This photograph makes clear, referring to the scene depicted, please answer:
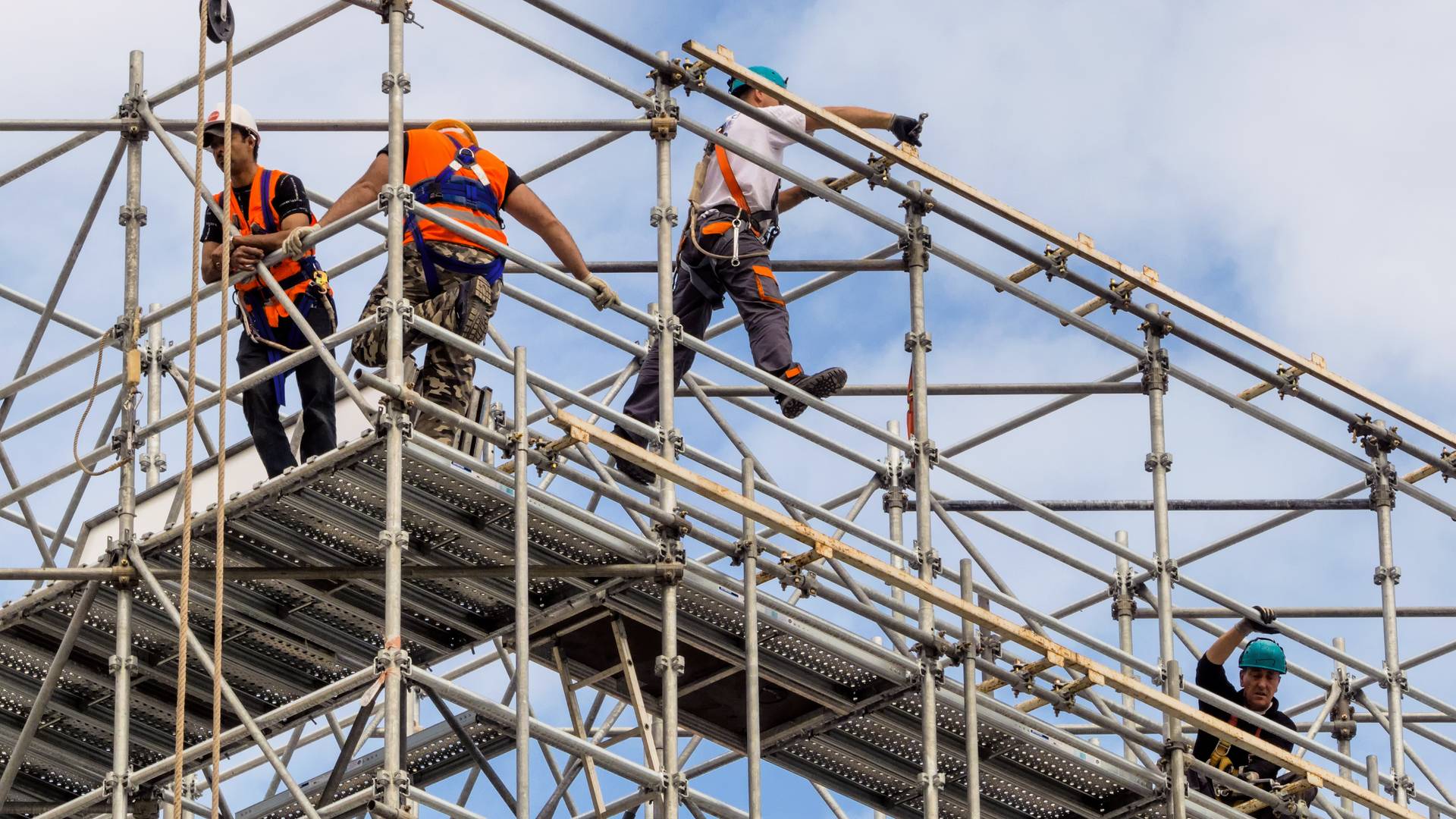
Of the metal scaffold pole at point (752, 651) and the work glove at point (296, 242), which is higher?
the work glove at point (296, 242)

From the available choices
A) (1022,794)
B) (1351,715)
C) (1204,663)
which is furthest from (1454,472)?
(1022,794)

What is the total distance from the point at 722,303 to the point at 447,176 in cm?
289

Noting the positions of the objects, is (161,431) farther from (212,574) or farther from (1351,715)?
(1351,715)

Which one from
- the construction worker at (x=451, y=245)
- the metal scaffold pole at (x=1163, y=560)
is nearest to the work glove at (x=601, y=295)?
the construction worker at (x=451, y=245)

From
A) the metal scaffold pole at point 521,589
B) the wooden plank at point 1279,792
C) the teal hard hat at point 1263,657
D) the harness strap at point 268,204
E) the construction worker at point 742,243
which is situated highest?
the construction worker at point 742,243

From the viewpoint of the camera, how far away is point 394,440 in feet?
54.9

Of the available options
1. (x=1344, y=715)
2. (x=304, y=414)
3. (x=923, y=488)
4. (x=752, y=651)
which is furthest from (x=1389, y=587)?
(x=304, y=414)

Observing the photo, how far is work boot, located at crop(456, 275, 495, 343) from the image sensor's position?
715 inches

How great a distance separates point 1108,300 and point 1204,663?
2.55 metres

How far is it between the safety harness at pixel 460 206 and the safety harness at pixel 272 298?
627mm

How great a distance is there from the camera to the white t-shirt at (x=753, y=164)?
20.5 m

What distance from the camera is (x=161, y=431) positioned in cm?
1842

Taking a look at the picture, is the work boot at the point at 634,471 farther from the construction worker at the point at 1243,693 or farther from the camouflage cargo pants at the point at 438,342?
the construction worker at the point at 1243,693

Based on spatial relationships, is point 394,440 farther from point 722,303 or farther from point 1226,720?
point 1226,720
